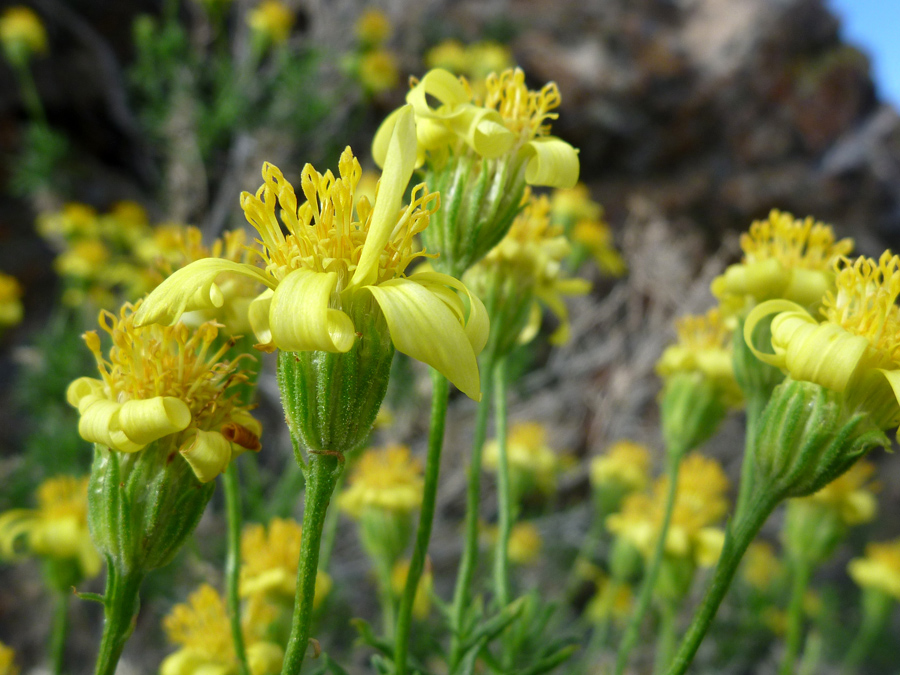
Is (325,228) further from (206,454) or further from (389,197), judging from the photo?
(206,454)

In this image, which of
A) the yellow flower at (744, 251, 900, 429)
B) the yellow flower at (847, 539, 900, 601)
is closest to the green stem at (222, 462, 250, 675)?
the yellow flower at (744, 251, 900, 429)

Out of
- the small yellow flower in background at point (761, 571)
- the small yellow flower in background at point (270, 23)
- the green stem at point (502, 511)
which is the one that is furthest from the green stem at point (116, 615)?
the small yellow flower in background at point (270, 23)

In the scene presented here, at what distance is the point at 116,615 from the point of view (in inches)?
33.1

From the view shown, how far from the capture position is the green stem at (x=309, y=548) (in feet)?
2.20

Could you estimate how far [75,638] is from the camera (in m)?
3.72

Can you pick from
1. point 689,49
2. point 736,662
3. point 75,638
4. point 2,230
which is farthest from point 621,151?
point 75,638

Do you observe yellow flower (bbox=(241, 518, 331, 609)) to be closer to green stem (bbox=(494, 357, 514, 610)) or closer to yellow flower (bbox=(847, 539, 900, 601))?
green stem (bbox=(494, 357, 514, 610))

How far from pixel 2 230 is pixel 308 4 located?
3140mm

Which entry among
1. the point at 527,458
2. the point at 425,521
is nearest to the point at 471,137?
the point at 425,521

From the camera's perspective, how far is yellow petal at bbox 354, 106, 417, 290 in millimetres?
658

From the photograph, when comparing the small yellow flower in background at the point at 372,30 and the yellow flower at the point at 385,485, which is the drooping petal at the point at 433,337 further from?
the small yellow flower in background at the point at 372,30

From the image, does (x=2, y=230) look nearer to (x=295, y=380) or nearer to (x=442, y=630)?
(x=442, y=630)

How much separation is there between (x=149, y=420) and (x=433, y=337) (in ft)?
1.27

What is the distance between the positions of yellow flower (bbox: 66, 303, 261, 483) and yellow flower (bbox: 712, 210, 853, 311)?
0.85 meters
